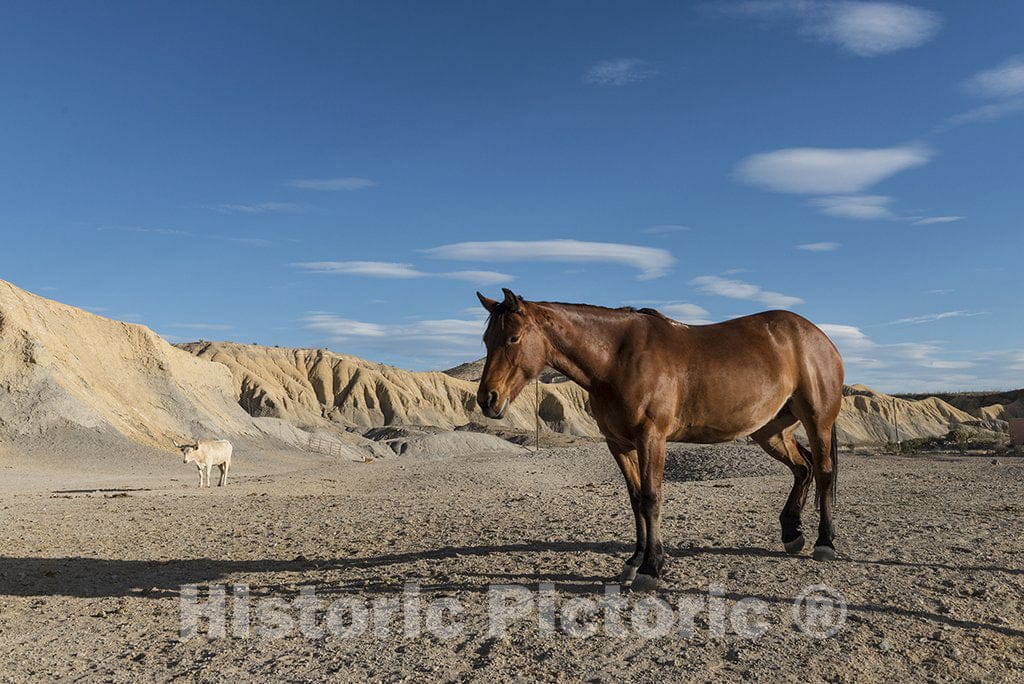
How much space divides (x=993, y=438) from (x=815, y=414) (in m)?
34.3

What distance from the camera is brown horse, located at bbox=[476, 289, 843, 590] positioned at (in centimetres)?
604

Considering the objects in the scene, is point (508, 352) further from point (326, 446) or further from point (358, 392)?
point (358, 392)

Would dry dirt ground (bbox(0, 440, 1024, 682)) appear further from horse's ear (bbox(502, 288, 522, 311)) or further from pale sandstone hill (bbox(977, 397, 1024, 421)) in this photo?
pale sandstone hill (bbox(977, 397, 1024, 421))

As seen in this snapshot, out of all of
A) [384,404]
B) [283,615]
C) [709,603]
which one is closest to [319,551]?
[283,615]

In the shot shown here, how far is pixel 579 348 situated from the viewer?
20.6ft

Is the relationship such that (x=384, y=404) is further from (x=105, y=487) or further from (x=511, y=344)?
(x=511, y=344)

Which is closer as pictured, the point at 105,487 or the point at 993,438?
the point at 105,487

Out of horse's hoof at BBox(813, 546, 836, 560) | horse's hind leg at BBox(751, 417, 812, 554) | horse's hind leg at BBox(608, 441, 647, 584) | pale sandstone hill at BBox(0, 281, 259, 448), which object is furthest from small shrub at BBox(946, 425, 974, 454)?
pale sandstone hill at BBox(0, 281, 259, 448)

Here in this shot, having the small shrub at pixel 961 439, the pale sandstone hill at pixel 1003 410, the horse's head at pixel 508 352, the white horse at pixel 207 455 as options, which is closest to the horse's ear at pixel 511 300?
the horse's head at pixel 508 352

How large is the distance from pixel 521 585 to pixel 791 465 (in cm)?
312

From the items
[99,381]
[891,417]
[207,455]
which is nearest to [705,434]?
[207,455]

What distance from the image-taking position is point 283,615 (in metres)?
5.79

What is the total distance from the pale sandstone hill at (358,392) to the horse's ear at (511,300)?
71.1m

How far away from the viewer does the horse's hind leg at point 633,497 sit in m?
6.23
